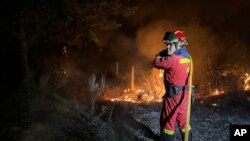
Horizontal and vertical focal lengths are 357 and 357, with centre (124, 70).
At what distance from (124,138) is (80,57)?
12.0 m

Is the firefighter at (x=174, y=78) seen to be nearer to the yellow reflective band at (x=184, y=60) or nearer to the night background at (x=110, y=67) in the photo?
the yellow reflective band at (x=184, y=60)

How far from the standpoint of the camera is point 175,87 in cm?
607

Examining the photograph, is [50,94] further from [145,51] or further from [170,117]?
[145,51]

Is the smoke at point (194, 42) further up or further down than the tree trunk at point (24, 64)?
further up

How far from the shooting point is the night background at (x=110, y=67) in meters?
8.01

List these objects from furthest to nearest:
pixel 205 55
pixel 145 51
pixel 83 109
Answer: pixel 145 51 < pixel 205 55 < pixel 83 109

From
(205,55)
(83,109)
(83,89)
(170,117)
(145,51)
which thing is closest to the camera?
(170,117)

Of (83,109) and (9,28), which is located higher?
(9,28)

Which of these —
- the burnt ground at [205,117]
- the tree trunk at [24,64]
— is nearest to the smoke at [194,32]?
the burnt ground at [205,117]

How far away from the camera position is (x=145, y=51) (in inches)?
722

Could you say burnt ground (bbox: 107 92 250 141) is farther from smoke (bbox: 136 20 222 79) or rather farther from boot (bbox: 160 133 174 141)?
smoke (bbox: 136 20 222 79)

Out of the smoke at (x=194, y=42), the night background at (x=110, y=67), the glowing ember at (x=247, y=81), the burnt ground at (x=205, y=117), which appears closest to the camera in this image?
the burnt ground at (x=205, y=117)

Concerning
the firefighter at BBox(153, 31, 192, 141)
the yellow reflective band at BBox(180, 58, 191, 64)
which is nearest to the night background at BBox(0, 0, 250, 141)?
the firefighter at BBox(153, 31, 192, 141)

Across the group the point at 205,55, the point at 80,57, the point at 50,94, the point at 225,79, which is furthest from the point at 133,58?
the point at 50,94
